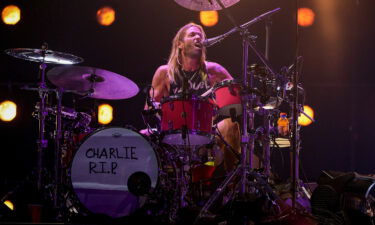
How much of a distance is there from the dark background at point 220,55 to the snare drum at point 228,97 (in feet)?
7.71

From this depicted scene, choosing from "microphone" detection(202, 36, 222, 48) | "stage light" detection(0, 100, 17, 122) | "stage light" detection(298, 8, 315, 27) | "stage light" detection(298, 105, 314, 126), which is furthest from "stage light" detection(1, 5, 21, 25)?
"stage light" detection(298, 105, 314, 126)

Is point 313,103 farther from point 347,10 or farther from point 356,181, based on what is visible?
point 356,181

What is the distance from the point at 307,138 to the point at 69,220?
4137mm

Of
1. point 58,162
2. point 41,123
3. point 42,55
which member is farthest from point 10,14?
point 58,162

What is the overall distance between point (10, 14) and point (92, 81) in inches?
121

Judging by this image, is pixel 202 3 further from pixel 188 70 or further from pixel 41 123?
pixel 41 123

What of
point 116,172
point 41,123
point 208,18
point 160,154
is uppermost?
point 208,18

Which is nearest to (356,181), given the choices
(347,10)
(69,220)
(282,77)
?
(282,77)

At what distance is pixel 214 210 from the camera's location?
11.6ft

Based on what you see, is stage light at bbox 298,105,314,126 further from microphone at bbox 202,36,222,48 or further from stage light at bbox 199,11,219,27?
microphone at bbox 202,36,222,48

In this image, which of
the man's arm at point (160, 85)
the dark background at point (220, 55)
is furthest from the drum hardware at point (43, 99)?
the dark background at point (220, 55)

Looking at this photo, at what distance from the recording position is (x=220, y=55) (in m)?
5.86

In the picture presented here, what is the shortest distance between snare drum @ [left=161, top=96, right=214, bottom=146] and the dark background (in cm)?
244

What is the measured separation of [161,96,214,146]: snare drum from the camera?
3.35 meters
